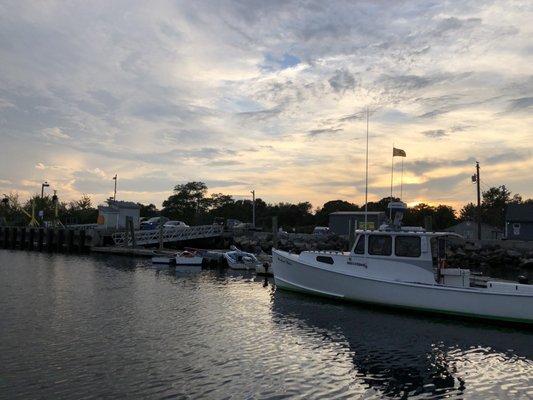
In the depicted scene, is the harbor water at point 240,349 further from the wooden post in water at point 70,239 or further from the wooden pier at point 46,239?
the wooden post in water at point 70,239

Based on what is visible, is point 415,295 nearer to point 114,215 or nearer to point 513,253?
point 513,253

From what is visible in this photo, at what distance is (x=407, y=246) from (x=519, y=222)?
144 ft

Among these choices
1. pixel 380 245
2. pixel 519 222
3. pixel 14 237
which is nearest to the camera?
pixel 380 245

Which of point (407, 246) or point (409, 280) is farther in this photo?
point (407, 246)

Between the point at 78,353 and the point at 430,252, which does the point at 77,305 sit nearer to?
the point at 78,353

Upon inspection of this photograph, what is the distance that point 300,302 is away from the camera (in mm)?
22484

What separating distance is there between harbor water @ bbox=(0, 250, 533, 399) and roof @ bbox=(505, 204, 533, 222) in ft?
141

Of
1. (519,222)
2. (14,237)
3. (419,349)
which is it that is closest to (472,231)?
(519,222)

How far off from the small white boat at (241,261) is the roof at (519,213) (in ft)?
118

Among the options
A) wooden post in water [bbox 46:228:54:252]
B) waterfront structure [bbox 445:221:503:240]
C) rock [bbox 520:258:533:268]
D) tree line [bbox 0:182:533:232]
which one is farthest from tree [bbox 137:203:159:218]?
rock [bbox 520:258:533:268]

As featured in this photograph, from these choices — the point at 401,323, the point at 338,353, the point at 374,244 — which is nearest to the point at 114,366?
the point at 338,353

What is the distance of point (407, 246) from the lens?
20.3 m

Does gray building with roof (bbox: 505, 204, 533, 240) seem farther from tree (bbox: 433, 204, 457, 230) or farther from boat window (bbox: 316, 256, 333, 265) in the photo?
boat window (bbox: 316, 256, 333, 265)

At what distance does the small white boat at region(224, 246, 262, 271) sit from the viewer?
3578 cm
